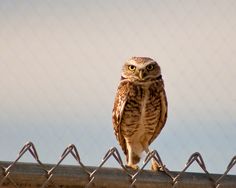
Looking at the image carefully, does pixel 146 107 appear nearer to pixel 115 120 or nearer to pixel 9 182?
pixel 115 120

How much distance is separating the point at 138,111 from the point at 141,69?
56 centimetres

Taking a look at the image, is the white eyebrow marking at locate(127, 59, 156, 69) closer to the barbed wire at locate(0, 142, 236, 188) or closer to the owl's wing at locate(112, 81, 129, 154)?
the owl's wing at locate(112, 81, 129, 154)

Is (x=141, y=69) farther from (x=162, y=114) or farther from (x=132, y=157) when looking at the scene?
(x=132, y=157)

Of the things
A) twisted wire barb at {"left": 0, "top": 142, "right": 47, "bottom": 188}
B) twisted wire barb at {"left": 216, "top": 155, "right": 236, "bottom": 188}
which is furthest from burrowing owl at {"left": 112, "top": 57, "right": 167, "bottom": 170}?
twisted wire barb at {"left": 0, "top": 142, "right": 47, "bottom": 188}

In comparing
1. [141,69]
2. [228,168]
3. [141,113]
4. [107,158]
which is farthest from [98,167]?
[141,69]

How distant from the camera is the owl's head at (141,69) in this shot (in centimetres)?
741

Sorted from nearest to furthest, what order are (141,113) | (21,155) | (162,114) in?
(21,155)
(141,113)
(162,114)

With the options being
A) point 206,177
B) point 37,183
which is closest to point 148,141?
point 206,177

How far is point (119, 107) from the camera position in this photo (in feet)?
23.7

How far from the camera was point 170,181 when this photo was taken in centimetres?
344

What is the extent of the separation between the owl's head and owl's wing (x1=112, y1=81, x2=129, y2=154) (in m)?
0.14

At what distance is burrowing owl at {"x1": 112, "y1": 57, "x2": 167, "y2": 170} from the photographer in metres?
7.12

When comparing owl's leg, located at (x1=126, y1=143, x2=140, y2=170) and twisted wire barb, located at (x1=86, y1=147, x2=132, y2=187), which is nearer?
twisted wire barb, located at (x1=86, y1=147, x2=132, y2=187)

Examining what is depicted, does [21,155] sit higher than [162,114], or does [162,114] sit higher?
[21,155]
